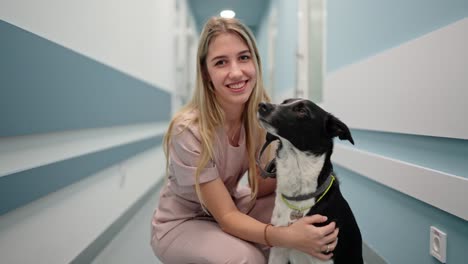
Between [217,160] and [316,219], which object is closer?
[316,219]

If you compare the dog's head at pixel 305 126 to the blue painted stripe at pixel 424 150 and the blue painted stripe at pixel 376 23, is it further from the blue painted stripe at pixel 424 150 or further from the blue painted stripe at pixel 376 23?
the blue painted stripe at pixel 376 23

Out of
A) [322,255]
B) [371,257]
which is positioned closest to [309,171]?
[322,255]

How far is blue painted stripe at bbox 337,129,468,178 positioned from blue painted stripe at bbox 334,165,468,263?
171 millimetres

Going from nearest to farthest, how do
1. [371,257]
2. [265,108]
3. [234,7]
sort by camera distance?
[265,108] < [371,257] < [234,7]

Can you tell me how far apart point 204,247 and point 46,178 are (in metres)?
0.69

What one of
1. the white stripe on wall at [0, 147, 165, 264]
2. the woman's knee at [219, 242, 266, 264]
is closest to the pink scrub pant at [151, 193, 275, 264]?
the woman's knee at [219, 242, 266, 264]

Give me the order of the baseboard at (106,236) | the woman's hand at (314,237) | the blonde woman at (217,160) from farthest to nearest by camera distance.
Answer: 1. the baseboard at (106,236)
2. the blonde woman at (217,160)
3. the woman's hand at (314,237)

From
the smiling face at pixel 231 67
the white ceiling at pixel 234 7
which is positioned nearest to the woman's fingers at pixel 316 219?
the smiling face at pixel 231 67

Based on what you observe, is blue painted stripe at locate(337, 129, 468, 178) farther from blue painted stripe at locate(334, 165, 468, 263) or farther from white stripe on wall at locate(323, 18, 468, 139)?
blue painted stripe at locate(334, 165, 468, 263)

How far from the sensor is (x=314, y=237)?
1.04 m

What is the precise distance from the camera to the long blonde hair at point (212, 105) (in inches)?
51.2

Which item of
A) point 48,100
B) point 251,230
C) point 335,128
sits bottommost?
point 251,230

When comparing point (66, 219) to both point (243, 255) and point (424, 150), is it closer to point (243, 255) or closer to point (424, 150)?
point (243, 255)

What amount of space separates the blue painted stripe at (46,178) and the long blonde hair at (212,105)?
47 cm
